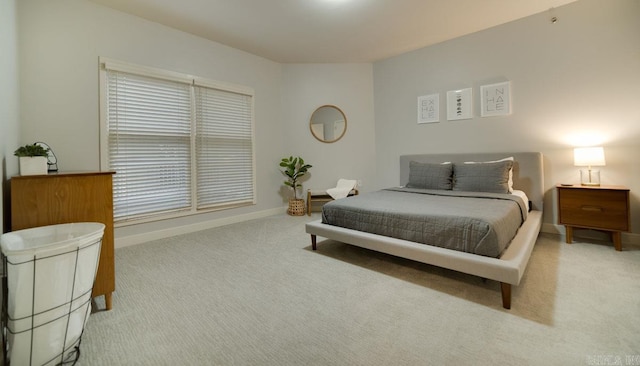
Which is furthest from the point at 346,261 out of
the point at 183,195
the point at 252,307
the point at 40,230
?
the point at 183,195

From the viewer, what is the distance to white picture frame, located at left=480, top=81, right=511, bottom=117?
3.35 meters

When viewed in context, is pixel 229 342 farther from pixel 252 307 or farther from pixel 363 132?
pixel 363 132

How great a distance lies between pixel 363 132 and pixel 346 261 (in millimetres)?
2935

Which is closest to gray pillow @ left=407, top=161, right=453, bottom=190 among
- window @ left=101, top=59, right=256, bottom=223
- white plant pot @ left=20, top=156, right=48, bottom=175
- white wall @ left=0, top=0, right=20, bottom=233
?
window @ left=101, top=59, right=256, bottom=223

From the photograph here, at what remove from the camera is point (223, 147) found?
12.7ft

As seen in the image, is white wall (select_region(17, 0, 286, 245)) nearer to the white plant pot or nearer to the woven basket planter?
the white plant pot

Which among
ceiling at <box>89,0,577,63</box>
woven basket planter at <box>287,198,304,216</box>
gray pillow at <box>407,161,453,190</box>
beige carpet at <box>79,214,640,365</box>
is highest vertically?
ceiling at <box>89,0,577,63</box>

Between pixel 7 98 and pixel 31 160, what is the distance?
585 millimetres

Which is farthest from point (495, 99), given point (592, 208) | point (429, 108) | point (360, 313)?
point (360, 313)

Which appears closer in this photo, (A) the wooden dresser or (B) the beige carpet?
(B) the beige carpet

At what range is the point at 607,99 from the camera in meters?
2.77

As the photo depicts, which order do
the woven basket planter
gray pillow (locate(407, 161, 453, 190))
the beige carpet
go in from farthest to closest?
the woven basket planter → gray pillow (locate(407, 161, 453, 190)) → the beige carpet

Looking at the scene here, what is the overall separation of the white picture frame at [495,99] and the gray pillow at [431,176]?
974mm

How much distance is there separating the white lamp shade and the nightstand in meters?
0.28
